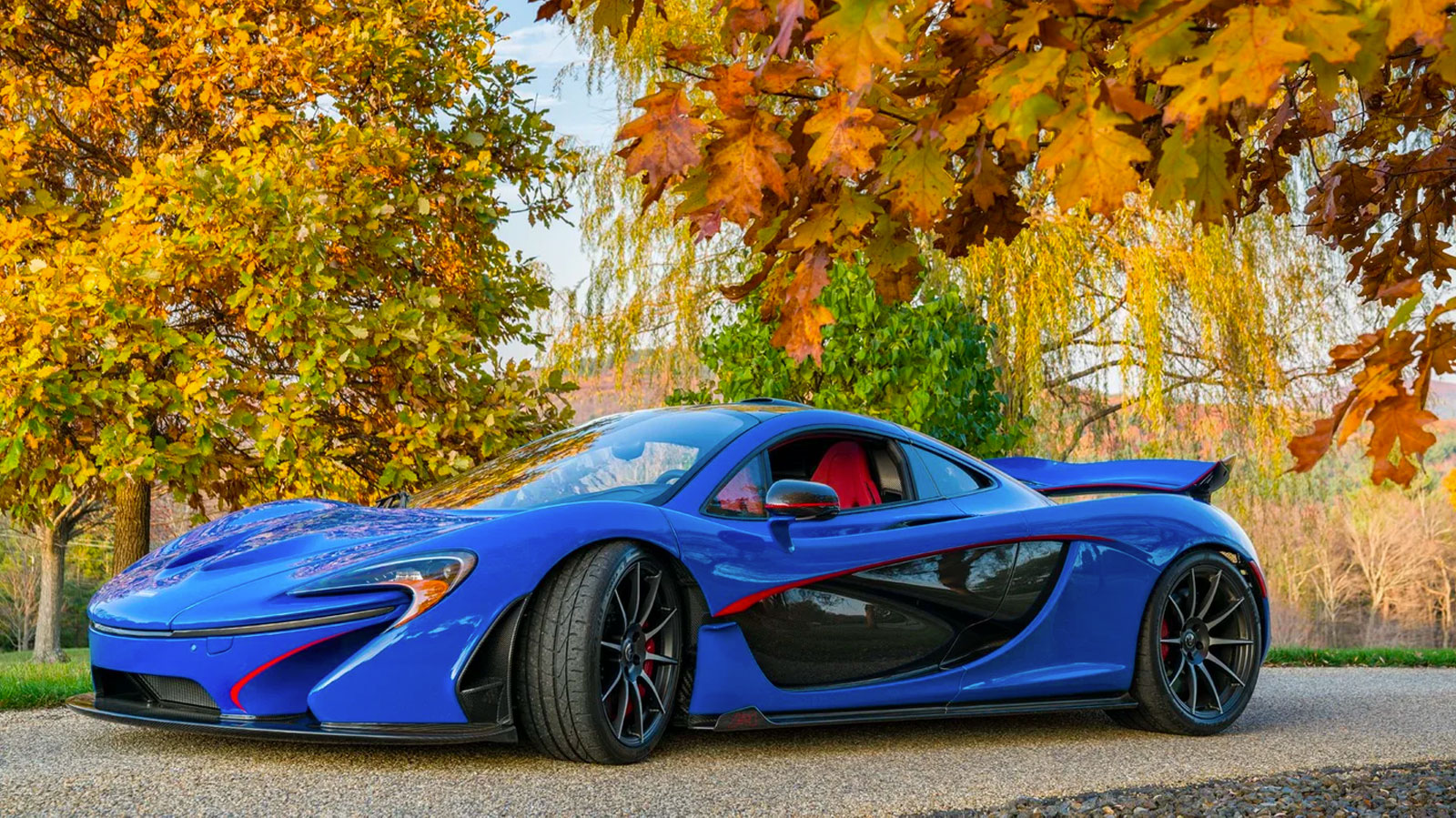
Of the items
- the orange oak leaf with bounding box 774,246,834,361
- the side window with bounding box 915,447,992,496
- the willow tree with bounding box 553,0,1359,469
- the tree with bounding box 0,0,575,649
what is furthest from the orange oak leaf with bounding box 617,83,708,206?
the willow tree with bounding box 553,0,1359,469

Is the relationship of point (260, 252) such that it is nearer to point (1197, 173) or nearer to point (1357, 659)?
point (1197, 173)

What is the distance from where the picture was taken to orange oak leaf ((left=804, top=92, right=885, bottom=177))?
2.75 meters

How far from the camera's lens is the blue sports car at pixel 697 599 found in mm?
3936

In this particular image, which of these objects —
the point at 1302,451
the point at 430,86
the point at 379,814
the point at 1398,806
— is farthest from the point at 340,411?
the point at 1302,451

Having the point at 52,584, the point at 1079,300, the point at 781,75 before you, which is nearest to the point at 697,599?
the point at 781,75

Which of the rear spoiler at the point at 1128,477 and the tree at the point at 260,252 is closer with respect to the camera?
the rear spoiler at the point at 1128,477

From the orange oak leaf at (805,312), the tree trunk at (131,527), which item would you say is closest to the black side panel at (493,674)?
the orange oak leaf at (805,312)

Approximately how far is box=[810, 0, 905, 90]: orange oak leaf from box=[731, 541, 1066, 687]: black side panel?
2446mm

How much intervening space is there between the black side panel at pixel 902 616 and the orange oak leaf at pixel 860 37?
2.45 metres

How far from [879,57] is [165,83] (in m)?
9.13

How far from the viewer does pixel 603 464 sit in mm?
5023

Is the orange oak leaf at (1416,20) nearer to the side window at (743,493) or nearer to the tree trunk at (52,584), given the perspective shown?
the side window at (743,493)

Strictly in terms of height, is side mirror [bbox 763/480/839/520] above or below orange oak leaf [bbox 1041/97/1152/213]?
below

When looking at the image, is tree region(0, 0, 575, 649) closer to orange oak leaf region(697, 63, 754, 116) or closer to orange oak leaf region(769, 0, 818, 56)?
orange oak leaf region(697, 63, 754, 116)
